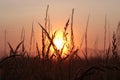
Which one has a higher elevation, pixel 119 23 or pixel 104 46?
pixel 119 23

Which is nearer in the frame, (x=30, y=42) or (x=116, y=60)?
(x=116, y=60)

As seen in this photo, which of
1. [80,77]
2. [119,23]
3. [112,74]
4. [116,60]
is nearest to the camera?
[80,77]

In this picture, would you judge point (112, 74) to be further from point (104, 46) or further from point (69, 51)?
point (104, 46)

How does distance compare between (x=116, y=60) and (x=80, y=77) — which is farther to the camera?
(x=116, y=60)

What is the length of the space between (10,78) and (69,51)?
0.69 metres

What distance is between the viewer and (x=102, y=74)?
205 centimetres

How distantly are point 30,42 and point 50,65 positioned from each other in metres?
1.43

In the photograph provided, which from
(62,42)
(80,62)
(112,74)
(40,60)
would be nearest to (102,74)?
(112,74)

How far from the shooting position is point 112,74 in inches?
87.1

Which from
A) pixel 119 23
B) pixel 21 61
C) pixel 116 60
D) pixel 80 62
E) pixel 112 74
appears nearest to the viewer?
pixel 112 74

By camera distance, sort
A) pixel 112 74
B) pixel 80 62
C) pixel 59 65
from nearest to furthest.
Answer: pixel 59 65
pixel 112 74
pixel 80 62

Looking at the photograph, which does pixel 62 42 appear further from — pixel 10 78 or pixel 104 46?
pixel 104 46

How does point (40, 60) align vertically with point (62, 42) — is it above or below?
below

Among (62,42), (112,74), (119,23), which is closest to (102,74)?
(112,74)
